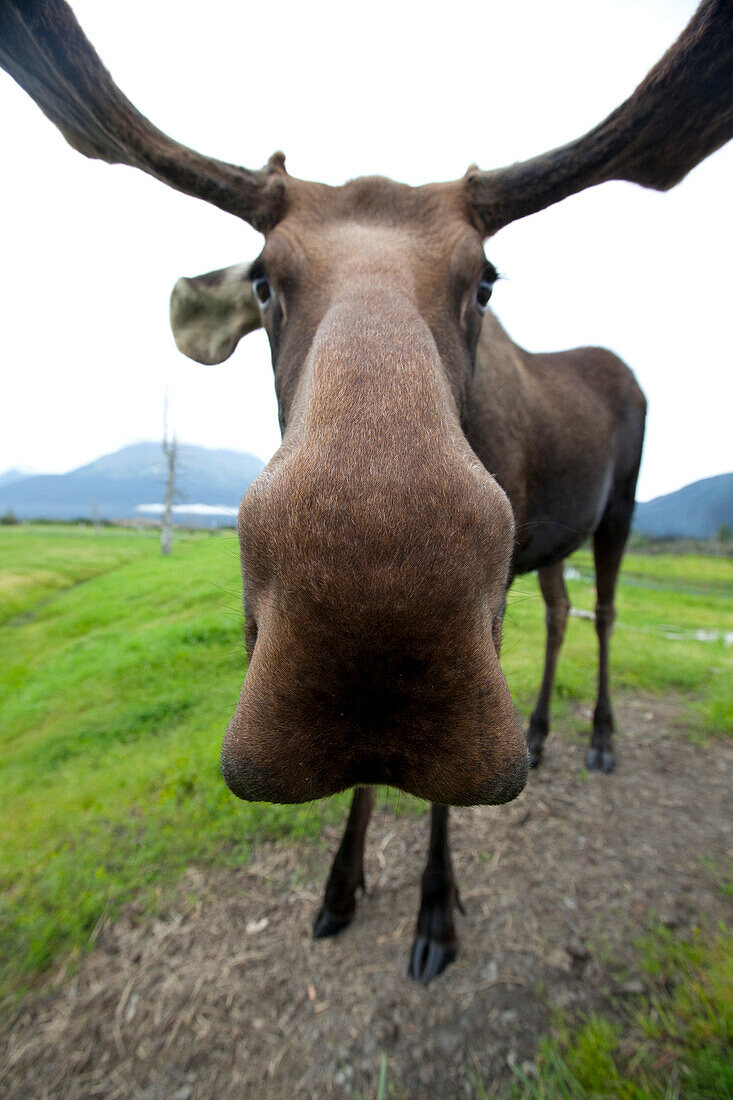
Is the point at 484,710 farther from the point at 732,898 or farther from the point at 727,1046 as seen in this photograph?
the point at 732,898

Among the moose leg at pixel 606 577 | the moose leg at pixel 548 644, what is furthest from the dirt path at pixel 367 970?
the moose leg at pixel 606 577

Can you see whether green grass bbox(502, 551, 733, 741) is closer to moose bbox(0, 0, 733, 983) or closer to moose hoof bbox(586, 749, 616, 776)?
moose hoof bbox(586, 749, 616, 776)

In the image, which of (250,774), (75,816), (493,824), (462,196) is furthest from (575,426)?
(75,816)

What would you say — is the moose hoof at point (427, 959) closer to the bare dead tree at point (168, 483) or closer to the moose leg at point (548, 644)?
the moose leg at point (548, 644)

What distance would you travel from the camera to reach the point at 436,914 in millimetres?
2617

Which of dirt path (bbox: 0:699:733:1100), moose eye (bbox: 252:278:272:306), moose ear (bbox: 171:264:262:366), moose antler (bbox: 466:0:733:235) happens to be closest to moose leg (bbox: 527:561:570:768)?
dirt path (bbox: 0:699:733:1100)

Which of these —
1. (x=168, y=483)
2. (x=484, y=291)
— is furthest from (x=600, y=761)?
(x=168, y=483)

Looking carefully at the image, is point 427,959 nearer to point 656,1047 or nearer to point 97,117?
point 656,1047

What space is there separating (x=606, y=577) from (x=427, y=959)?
12.8 ft

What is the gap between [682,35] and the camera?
164 cm

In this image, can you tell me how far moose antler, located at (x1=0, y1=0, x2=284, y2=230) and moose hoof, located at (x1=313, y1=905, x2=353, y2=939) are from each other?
3.57 metres

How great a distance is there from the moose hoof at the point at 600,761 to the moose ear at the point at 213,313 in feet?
14.6

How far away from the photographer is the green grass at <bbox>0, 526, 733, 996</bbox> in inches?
118

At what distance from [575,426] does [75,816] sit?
15.9ft
